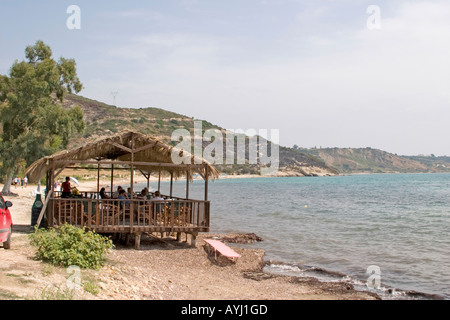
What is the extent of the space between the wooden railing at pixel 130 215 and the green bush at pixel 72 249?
9.52ft

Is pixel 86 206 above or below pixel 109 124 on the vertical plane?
below

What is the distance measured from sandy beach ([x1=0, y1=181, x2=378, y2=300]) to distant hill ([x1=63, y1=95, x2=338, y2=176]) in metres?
82.8

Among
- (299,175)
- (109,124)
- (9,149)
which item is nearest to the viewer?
(9,149)

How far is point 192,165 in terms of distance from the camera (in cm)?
1493

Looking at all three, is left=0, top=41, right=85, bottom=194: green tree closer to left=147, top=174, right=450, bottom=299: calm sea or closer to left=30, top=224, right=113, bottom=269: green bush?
Answer: left=147, top=174, right=450, bottom=299: calm sea

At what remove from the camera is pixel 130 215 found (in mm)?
13977

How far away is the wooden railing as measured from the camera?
45.7 feet

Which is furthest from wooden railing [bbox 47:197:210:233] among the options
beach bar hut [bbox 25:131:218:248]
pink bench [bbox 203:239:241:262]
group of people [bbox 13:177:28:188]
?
group of people [bbox 13:177:28:188]

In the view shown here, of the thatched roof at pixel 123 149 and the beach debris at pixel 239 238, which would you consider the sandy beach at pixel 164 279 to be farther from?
the beach debris at pixel 239 238

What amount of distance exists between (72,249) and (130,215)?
3756 millimetres

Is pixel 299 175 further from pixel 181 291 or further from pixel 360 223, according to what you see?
pixel 181 291

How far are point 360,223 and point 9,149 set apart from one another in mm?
21743
